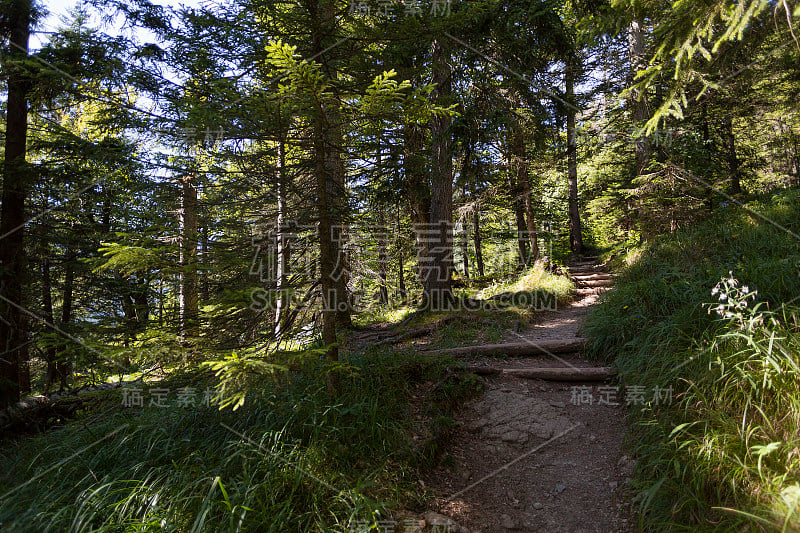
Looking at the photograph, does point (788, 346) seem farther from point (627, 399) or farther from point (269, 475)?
point (269, 475)

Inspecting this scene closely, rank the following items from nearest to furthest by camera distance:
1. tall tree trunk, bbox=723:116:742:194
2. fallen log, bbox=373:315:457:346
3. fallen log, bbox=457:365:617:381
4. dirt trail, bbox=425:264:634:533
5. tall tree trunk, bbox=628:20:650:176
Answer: dirt trail, bbox=425:264:634:533 → fallen log, bbox=457:365:617:381 → fallen log, bbox=373:315:457:346 → tall tree trunk, bbox=628:20:650:176 → tall tree trunk, bbox=723:116:742:194

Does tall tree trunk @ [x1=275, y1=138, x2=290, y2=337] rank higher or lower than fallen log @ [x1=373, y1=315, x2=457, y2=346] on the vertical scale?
higher

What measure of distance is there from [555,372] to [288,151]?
455 centimetres

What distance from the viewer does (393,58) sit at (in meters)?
4.94

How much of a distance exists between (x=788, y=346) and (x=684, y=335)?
997 mm

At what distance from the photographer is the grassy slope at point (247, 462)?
8.63 feet

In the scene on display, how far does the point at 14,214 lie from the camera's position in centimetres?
638

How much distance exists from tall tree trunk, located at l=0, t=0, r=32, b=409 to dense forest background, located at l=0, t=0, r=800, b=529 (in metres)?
0.04

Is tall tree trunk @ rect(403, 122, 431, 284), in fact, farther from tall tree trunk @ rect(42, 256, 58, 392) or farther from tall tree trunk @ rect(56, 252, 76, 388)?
tall tree trunk @ rect(42, 256, 58, 392)

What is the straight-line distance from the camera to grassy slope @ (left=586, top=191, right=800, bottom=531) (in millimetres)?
2436

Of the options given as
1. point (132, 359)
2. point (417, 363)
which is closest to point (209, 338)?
point (132, 359)

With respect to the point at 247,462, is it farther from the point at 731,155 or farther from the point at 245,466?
the point at 731,155

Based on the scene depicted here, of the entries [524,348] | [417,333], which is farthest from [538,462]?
[417,333]

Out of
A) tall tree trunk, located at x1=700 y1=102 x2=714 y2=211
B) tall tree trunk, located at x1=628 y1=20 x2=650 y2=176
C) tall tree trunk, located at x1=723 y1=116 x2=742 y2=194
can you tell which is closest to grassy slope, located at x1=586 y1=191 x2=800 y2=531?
tall tree trunk, located at x1=700 y1=102 x2=714 y2=211
